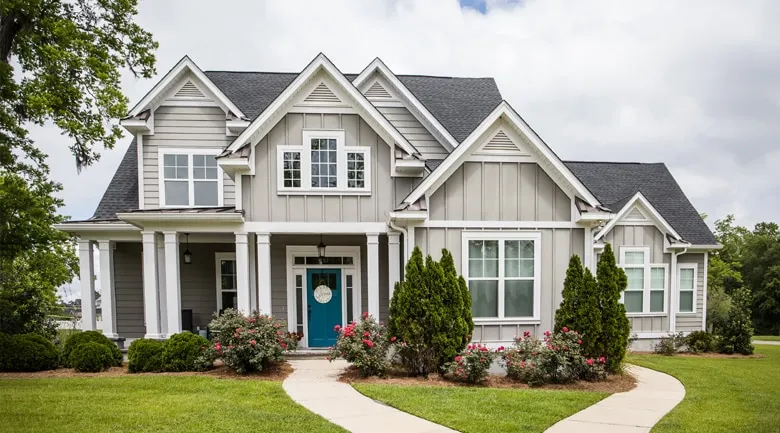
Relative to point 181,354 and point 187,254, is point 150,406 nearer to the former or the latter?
point 181,354

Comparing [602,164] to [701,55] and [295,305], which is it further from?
[295,305]

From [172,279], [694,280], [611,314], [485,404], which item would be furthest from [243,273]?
[694,280]

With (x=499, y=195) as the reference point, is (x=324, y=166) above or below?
above

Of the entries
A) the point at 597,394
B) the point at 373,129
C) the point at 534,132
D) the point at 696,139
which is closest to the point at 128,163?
the point at 373,129

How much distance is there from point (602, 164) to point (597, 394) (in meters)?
13.6

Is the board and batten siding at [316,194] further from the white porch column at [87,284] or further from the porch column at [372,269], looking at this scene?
the white porch column at [87,284]

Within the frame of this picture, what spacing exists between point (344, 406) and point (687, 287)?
14.4 m

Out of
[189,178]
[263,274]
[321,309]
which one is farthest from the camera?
[321,309]

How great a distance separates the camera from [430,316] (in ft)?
30.1

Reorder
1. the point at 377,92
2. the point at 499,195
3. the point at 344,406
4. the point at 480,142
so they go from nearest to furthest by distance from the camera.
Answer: the point at 344,406
the point at 480,142
the point at 499,195
the point at 377,92

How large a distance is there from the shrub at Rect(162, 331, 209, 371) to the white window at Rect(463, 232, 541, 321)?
20.2 feet

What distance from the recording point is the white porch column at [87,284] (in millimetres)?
12273

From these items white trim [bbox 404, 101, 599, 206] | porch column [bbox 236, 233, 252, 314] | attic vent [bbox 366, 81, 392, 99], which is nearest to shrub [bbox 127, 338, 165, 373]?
porch column [bbox 236, 233, 252, 314]

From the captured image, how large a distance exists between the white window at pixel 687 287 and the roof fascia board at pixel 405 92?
9873mm
